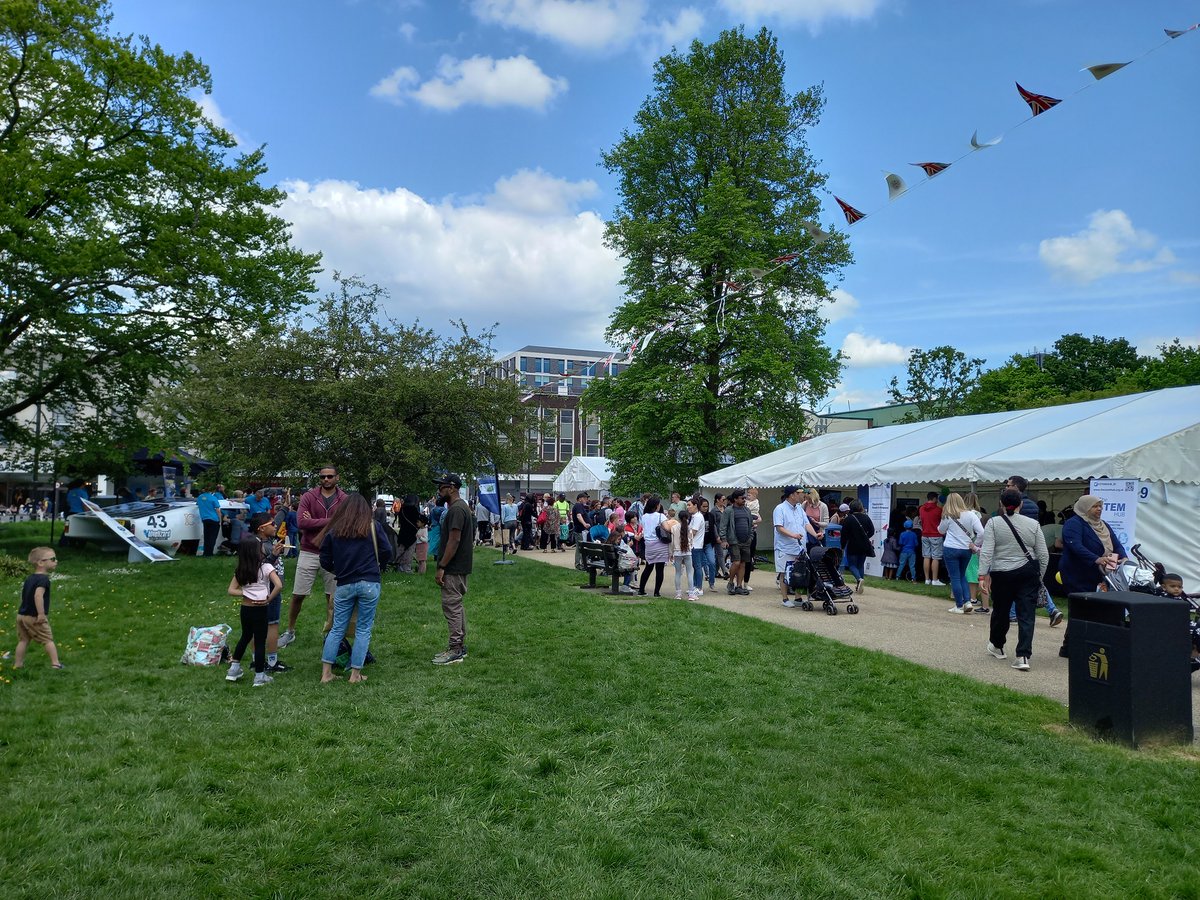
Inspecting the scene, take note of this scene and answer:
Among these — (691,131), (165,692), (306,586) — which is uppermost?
(691,131)

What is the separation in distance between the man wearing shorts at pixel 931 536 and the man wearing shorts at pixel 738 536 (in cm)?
382

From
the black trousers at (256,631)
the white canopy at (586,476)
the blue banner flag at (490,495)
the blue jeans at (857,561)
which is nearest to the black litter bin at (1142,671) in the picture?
the black trousers at (256,631)

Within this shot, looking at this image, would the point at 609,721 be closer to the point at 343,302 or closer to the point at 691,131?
the point at 343,302

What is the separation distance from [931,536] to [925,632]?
237 inches

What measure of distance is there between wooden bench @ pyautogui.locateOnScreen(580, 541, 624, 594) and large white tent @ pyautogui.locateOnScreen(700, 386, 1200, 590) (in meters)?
→ 6.52

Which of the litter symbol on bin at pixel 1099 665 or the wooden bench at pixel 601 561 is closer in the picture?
the litter symbol on bin at pixel 1099 665

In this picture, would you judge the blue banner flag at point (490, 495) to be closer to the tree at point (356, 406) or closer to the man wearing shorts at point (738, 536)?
the tree at point (356, 406)

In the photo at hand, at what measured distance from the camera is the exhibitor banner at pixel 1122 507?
12.8 m

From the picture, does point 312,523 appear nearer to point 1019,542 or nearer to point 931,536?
point 1019,542

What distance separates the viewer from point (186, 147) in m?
19.4

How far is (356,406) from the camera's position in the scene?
15.7 metres

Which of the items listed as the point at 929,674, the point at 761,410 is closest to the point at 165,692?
the point at 929,674

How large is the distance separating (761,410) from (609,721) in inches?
872

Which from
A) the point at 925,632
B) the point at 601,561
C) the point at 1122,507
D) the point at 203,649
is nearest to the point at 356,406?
the point at 601,561
